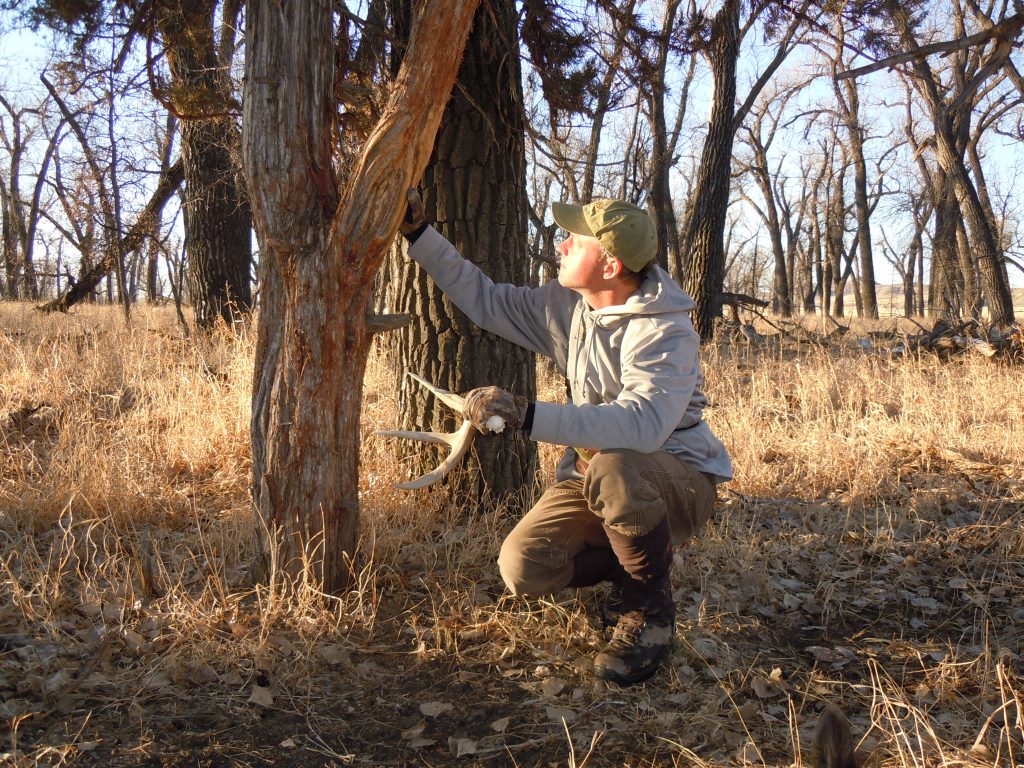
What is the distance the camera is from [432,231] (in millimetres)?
3494

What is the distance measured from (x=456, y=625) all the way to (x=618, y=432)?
3.43 feet

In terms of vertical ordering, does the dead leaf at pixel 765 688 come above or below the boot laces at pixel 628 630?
below

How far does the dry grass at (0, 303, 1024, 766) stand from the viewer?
2576 millimetres

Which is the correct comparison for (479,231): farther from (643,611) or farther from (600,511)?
(643,611)

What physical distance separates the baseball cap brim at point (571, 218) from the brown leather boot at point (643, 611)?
117cm

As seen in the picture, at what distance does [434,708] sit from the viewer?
2766mm

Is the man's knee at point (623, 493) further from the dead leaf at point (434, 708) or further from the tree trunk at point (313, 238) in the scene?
the tree trunk at point (313, 238)

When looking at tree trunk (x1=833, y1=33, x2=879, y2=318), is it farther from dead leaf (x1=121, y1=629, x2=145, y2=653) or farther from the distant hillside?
the distant hillside

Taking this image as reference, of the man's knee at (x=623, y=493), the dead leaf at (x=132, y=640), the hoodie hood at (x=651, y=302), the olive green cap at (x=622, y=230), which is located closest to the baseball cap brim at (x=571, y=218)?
the olive green cap at (x=622, y=230)

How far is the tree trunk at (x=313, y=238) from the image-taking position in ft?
10.1

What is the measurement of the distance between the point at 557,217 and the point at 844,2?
2.58 meters

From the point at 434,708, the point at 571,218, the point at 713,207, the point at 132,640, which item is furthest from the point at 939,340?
the point at 132,640

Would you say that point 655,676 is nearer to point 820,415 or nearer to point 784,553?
point 784,553

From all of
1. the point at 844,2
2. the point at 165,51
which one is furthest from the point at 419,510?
the point at 844,2
